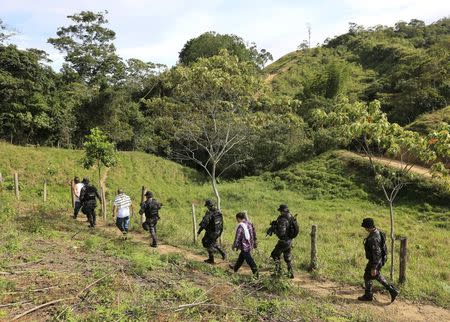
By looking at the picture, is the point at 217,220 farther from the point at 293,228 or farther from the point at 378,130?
the point at 378,130

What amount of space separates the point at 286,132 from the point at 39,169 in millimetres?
19696

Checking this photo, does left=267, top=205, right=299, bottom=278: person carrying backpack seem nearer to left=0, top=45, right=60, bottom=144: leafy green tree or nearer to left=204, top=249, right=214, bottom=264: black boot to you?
left=204, top=249, right=214, bottom=264: black boot

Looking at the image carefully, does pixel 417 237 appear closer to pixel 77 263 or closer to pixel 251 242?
pixel 251 242

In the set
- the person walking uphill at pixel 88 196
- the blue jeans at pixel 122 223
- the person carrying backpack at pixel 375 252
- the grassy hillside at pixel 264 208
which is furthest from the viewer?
the person walking uphill at pixel 88 196

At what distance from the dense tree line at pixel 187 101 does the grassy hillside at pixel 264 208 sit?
2.70 metres

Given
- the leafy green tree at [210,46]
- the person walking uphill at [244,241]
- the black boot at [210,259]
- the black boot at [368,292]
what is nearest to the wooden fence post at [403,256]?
the black boot at [368,292]

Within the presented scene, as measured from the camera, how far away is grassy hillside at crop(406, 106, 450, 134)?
30541 millimetres

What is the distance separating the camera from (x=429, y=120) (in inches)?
1247

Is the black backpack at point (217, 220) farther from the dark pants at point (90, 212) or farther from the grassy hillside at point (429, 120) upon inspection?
the grassy hillside at point (429, 120)

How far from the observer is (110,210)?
1994 centimetres

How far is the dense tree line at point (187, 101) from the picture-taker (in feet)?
50.3

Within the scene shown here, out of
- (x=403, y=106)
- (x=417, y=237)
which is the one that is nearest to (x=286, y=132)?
(x=403, y=106)

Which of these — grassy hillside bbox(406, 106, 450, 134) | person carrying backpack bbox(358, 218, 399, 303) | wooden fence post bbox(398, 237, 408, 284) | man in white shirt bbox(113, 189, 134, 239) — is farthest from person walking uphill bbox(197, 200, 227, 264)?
grassy hillside bbox(406, 106, 450, 134)

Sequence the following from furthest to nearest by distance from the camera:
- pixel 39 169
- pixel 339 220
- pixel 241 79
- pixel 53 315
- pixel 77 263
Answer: pixel 39 169, pixel 339 220, pixel 241 79, pixel 77 263, pixel 53 315
